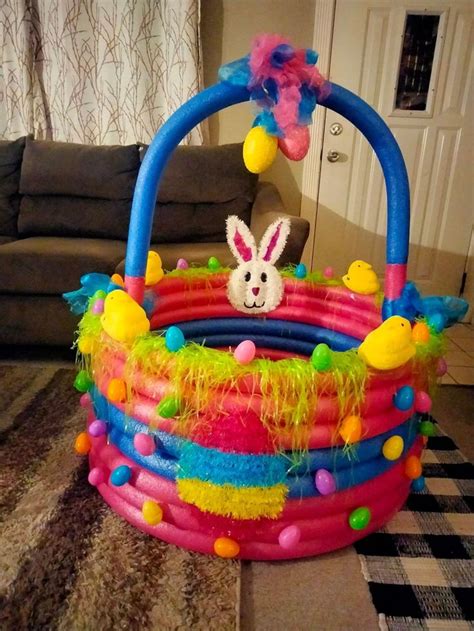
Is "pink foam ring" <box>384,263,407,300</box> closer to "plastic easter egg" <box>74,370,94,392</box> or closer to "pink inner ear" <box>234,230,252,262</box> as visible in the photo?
"pink inner ear" <box>234,230,252,262</box>

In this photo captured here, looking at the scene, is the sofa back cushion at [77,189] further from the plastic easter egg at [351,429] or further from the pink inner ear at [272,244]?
the plastic easter egg at [351,429]

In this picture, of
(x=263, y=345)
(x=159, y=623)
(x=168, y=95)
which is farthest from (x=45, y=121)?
(x=159, y=623)

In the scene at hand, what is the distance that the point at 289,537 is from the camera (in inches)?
43.1

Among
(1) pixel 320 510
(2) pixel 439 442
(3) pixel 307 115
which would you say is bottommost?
(2) pixel 439 442

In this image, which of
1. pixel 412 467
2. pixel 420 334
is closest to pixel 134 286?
pixel 420 334

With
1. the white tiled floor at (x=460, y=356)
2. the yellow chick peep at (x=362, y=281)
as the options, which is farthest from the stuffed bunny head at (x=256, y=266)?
the white tiled floor at (x=460, y=356)

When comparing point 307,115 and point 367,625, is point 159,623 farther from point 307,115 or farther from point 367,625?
point 307,115

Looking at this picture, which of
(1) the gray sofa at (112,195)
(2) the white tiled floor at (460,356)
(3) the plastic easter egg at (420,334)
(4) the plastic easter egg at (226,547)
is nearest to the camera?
(4) the plastic easter egg at (226,547)

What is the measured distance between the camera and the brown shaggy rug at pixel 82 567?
1009 mm

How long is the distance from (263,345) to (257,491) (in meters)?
0.79

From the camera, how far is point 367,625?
102 centimetres

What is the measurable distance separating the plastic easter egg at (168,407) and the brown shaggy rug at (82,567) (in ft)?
1.24

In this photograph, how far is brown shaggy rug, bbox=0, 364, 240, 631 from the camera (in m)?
1.01

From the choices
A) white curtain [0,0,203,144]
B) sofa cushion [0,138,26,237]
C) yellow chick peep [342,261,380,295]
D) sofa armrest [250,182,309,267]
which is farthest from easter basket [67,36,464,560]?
white curtain [0,0,203,144]
